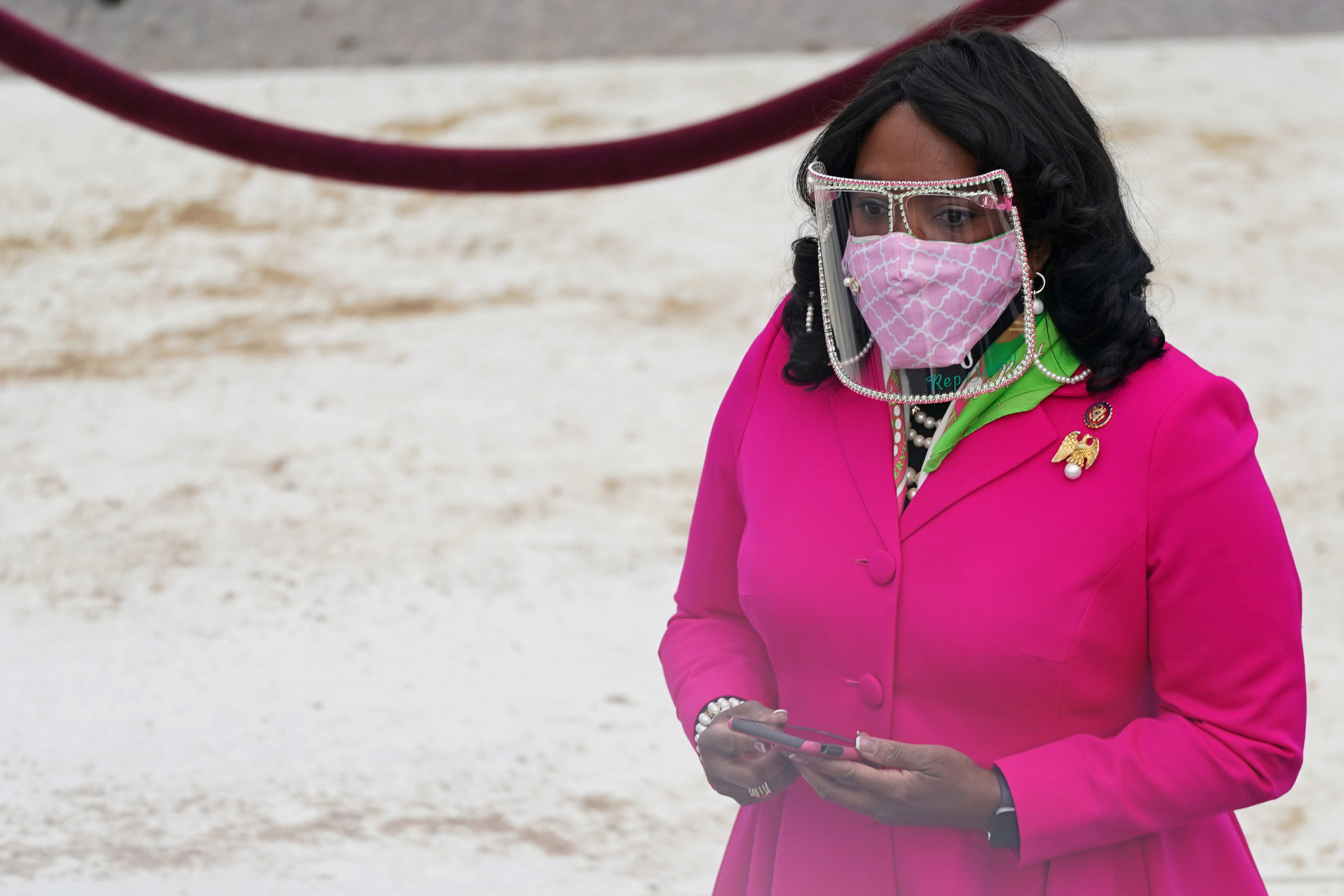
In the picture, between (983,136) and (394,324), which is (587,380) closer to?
(394,324)

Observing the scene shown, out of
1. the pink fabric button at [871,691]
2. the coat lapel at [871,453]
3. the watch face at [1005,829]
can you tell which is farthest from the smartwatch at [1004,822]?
the coat lapel at [871,453]

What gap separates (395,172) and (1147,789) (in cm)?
189

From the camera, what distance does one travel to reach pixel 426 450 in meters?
4.81

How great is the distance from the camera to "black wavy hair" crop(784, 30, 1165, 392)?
4.18 ft

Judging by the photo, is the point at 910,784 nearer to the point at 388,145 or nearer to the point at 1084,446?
the point at 1084,446

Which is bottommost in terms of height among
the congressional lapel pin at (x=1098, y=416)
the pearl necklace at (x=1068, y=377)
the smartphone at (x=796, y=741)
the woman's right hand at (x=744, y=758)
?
the woman's right hand at (x=744, y=758)

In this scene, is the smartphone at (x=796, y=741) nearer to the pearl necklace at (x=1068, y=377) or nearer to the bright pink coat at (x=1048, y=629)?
the bright pink coat at (x=1048, y=629)

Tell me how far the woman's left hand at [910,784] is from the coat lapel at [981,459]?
8.5 inches

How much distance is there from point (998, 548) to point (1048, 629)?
89 mm

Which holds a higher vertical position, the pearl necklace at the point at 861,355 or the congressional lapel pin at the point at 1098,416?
the congressional lapel pin at the point at 1098,416

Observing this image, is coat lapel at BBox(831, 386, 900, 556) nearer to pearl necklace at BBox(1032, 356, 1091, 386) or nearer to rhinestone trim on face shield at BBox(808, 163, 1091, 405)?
rhinestone trim on face shield at BBox(808, 163, 1091, 405)

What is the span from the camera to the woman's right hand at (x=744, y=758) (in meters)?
1.35

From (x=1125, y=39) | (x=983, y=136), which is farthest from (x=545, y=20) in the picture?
(x=983, y=136)

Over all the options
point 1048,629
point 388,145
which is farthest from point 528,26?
point 1048,629
